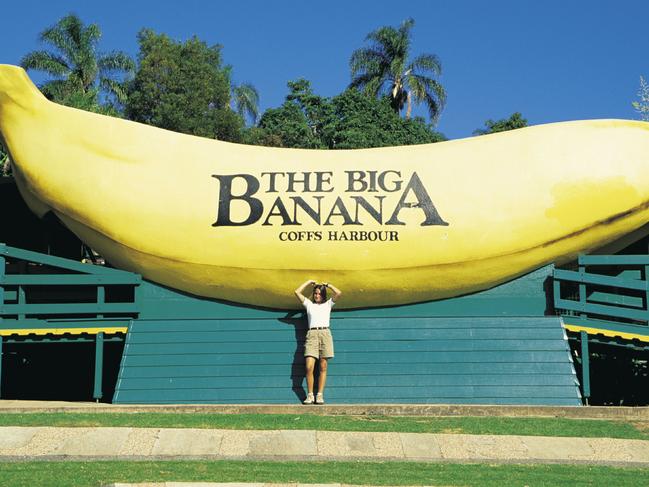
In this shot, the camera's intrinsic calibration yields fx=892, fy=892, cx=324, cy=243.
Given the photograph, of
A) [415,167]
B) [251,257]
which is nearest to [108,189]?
[251,257]

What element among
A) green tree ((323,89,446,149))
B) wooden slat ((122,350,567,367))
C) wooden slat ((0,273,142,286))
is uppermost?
green tree ((323,89,446,149))

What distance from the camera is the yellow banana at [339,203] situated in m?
12.4

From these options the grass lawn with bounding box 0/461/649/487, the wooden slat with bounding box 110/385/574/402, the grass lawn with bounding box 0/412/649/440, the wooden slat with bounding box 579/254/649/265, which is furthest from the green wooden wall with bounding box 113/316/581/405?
the grass lawn with bounding box 0/461/649/487

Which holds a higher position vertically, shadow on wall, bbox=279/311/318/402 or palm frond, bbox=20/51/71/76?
palm frond, bbox=20/51/71/76

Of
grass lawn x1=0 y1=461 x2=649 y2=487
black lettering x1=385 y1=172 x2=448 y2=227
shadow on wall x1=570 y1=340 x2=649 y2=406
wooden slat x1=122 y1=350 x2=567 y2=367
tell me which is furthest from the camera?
shadow on wall x1=570 y1=340 x2=649 y2=406

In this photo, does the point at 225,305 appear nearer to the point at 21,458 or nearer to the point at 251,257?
the point at 251,257

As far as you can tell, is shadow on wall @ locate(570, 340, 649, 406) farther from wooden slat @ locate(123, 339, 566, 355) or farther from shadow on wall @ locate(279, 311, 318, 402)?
shadow on wall @ locate(279, 311, 318, 402)

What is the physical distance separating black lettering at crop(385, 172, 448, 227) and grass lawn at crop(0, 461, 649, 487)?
4.57 metres

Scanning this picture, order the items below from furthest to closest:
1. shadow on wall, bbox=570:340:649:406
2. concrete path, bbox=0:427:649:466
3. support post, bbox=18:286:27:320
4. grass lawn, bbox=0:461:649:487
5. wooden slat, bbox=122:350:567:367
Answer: shadow on wall, bbox=570:340:649:406
support post, bbox=18:286:27:320
wooden slat, bbox=122:350:567:367
concrete path, bbox=0:427:649:466
grass lawn, bbox=0:461:649:487

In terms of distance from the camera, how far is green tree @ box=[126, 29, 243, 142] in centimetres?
3609

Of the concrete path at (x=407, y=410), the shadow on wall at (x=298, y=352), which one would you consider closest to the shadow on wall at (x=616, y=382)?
the concrete path at (x=407, y=410)

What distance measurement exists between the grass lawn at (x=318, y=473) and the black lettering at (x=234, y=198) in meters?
4.79

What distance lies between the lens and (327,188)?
12789 millimetres

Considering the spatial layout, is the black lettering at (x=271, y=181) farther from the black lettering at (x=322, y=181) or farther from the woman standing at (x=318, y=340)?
the woman standing at (x=318, y=340)
